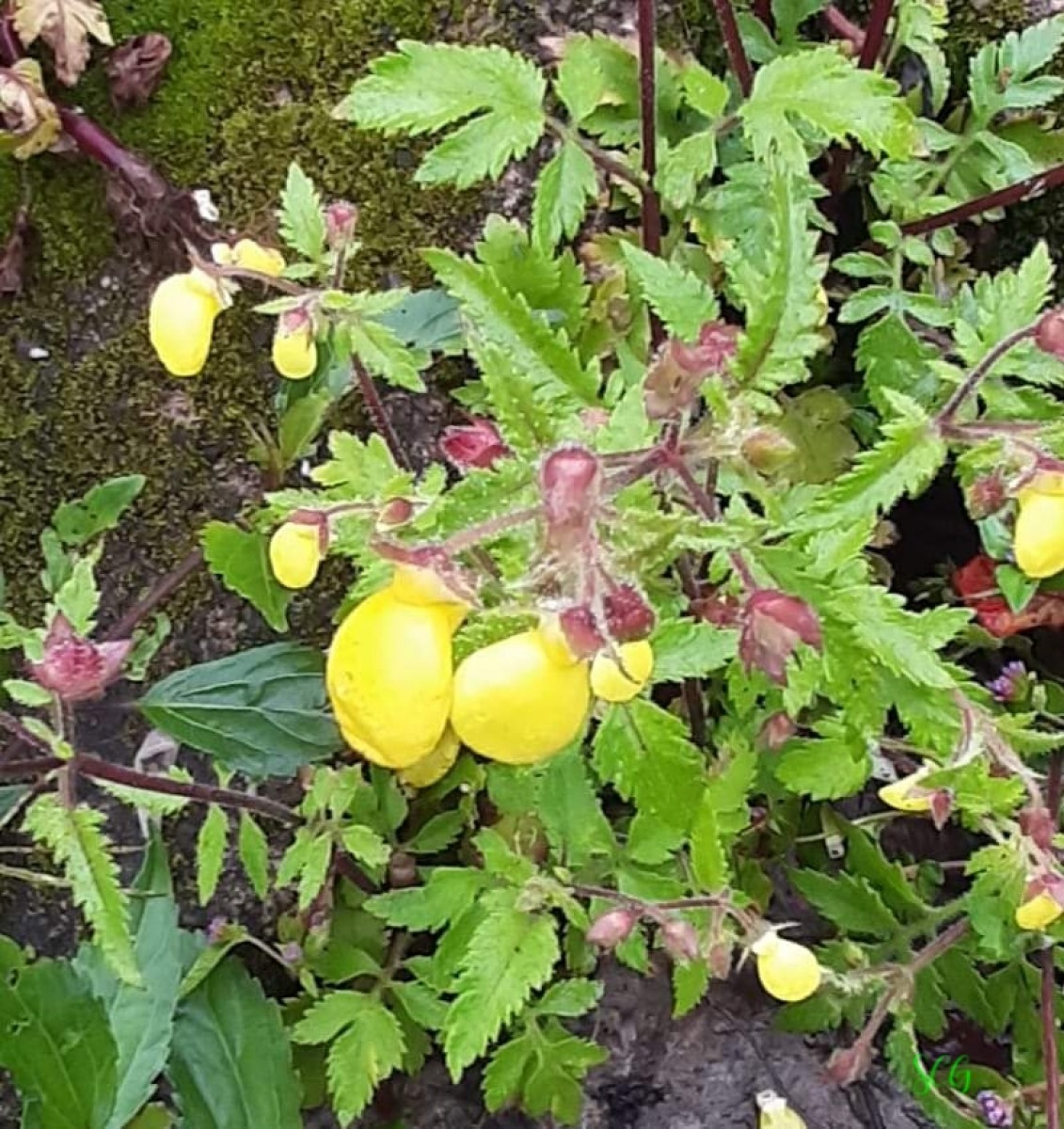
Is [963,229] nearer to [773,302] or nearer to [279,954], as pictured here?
[773,302]

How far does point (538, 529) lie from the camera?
2.72 feet

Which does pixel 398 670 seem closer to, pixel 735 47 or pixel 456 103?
pixel 456 103

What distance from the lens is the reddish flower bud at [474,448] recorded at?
100 centimetres

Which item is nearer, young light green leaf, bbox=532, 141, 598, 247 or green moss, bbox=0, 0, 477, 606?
young light green leaf, bbox=532, 141, 598, 247

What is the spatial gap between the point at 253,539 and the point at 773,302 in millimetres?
524

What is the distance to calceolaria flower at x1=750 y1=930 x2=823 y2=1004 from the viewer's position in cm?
109

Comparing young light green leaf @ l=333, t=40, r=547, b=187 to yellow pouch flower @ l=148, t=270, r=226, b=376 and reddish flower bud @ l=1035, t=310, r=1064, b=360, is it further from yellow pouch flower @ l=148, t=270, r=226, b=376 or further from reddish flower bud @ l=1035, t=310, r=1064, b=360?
reddish flower bud @ l=1035, t=310, r=1064, b=360

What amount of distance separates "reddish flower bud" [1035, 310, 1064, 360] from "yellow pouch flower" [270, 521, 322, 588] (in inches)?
18.6

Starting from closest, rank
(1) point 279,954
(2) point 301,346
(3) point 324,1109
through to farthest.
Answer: (2) point 301,346 → (1) point 279,954 → (3) point 324,1109

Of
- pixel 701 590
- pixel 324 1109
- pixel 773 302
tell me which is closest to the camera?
pixel 773 302

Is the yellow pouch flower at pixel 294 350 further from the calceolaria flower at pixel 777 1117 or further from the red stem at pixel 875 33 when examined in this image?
the calceolaria flower at pixel 777 1117

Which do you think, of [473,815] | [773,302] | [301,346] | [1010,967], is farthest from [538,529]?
[1010,967]

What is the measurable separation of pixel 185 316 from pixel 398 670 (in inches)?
18.2

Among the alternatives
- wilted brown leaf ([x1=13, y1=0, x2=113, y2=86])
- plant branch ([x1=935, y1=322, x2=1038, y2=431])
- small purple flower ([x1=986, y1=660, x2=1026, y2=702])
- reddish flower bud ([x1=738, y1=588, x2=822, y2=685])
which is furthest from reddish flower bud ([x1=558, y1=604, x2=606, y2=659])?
wilted brown leaf ([x1=13, y1=0, x2=113, y2=86])
